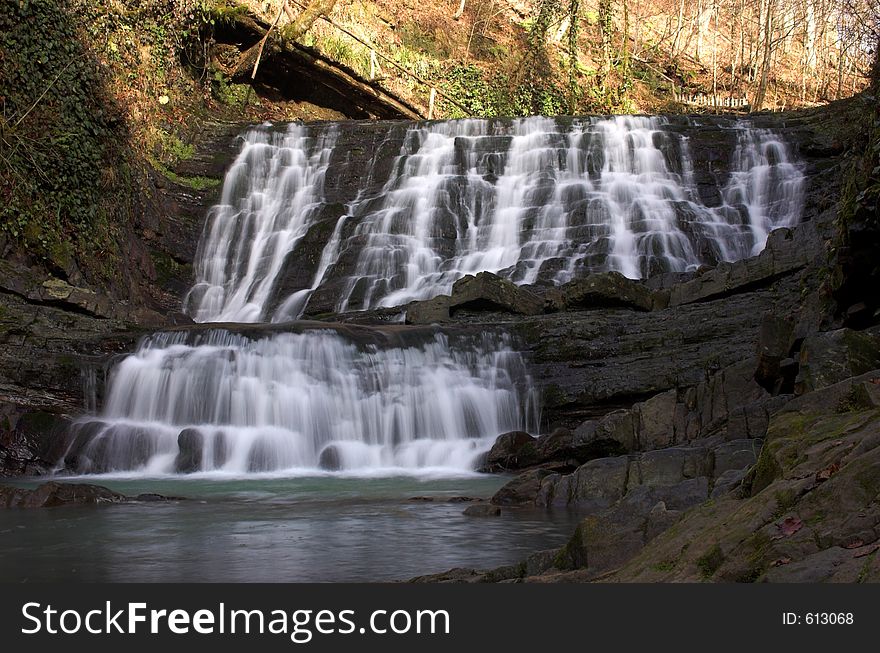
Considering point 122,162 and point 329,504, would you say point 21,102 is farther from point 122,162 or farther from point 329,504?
point 329,504

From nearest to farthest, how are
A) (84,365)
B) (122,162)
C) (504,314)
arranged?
(84,365), (504,314), (122,162)

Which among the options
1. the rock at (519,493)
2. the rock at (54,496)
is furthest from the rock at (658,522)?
the rock at (54,496)

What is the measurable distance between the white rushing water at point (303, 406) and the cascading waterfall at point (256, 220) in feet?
19.4

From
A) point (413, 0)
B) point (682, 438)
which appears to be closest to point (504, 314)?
point (682, 438)

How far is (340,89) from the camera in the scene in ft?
93.4

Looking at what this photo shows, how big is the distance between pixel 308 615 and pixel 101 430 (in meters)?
10.2

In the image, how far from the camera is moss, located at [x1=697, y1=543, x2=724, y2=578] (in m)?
3.55

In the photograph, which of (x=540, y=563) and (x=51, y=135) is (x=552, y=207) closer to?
(x=51, y=135)

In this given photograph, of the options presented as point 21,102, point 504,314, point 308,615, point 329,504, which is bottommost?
point 308,615

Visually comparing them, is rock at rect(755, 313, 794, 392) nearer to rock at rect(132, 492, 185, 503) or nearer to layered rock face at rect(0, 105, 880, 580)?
layered rock face at rect(0, 105, 880, 580)

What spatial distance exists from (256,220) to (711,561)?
20022mm

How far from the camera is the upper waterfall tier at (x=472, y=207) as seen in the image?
19781 mm

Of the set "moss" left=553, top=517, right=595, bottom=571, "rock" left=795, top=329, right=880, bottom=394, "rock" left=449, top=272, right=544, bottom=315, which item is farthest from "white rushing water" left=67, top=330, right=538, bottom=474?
"moss" left=553, top=517, right=595, bottom=571

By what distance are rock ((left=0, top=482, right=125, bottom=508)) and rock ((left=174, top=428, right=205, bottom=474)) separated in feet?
9.42
